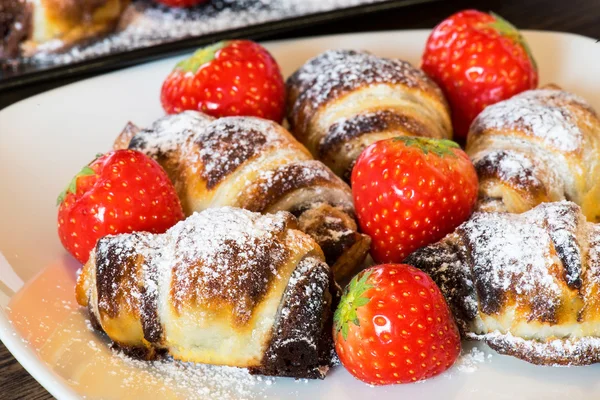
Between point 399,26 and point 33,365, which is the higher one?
point 33,365

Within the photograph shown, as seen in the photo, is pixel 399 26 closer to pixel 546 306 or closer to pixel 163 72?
pixel 163 72

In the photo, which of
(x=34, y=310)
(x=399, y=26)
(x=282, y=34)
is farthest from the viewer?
(x=399, y=26)

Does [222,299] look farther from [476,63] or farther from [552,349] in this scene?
[476,63]

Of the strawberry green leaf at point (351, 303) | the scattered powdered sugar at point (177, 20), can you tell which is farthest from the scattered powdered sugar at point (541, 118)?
the scattered powdered sugar at point (177, 20)

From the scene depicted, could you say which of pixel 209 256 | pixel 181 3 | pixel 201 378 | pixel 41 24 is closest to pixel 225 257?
pixel 209 256

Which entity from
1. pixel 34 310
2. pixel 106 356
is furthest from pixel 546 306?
pixel 34 310

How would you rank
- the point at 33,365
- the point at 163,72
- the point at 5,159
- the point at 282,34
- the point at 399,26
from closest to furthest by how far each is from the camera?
1. the point at 33,365
2. the point at 5,159
3. the point at 163,72
4. the point at 282,34
5. the point at 399,26

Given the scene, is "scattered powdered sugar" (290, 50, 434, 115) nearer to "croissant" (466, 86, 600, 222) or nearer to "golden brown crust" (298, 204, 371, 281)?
"croissant" (466, 86, 600, 222)

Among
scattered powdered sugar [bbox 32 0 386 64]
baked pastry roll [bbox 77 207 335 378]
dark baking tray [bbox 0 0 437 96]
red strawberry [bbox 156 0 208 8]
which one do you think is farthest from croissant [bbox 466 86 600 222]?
red strawberry [bbox 156 0 208 8]
